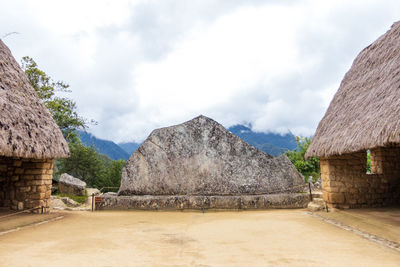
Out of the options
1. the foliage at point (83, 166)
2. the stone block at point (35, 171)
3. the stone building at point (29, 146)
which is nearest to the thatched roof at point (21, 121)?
the stone building at point (29, 146)

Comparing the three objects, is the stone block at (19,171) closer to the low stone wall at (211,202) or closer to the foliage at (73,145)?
the low stone wall at (211,202)

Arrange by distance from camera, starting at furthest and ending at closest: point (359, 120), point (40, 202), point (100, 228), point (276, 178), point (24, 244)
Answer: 1. point (276, 178)
2. point (40, 202)
3. point (359, 120)
4. point (100, 228)
5. point (24, 244)

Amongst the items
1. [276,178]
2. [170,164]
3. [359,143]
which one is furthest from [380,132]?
[170,164]

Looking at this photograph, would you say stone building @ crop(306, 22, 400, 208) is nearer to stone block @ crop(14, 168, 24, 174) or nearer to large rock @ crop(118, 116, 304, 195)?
large rock @ crop(118, 116, 304, 195)

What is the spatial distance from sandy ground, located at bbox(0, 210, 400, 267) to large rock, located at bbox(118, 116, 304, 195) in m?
2.60

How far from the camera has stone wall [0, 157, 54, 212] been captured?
7.01 meters

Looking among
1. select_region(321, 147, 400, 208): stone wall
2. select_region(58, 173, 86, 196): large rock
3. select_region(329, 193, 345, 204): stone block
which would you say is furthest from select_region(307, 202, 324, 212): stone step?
select_region(58, 173, 86, 196): large rock

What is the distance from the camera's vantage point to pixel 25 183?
708cm

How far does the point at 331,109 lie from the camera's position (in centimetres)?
816

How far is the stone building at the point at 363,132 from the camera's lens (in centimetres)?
552

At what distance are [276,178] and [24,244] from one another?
263 inches

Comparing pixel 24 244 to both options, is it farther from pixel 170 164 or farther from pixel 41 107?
pixel 170 164

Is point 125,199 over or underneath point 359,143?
underneath

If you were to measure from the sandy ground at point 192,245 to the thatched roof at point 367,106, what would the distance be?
171cm
